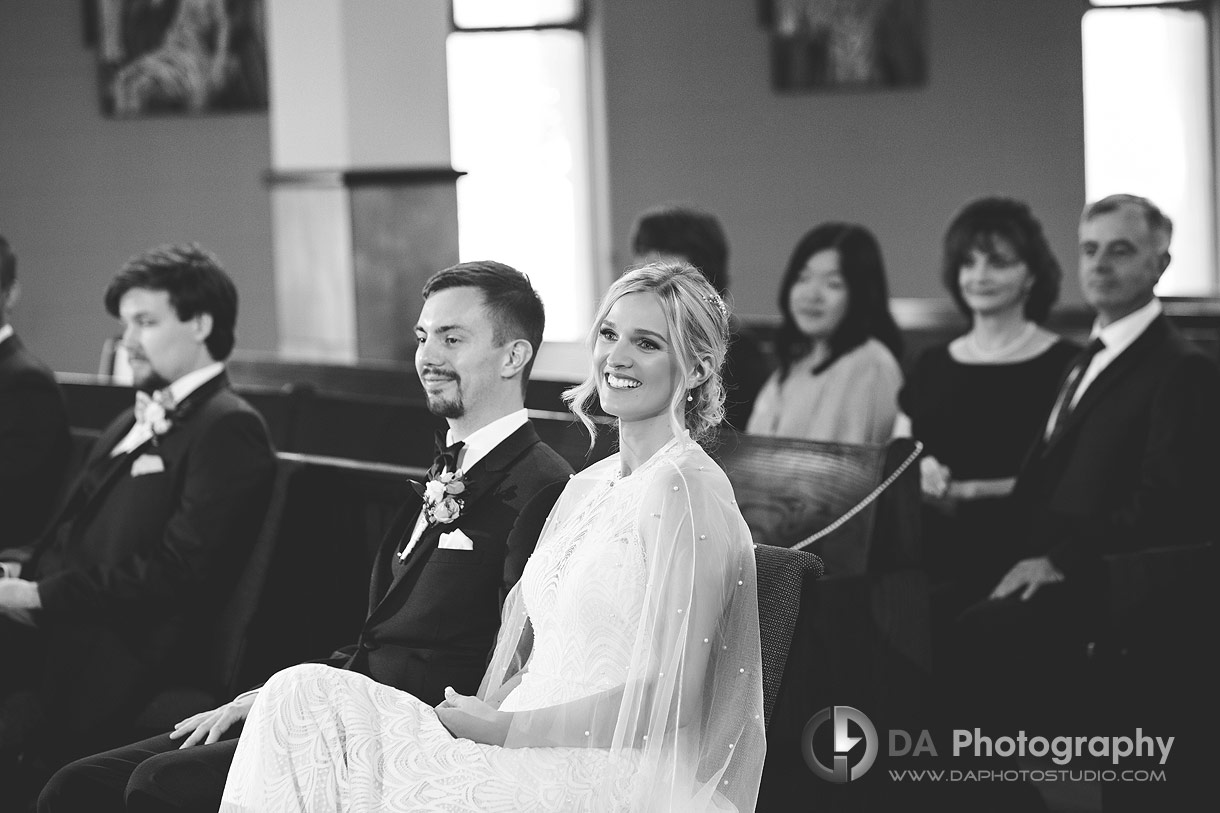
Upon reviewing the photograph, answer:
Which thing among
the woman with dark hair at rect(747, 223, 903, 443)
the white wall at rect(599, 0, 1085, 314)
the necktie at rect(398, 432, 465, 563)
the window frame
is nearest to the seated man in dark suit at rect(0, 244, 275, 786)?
the necktie at rect(398, 432, 465, 563)

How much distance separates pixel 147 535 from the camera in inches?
145

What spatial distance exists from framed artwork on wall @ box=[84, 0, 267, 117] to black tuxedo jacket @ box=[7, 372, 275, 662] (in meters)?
6.52

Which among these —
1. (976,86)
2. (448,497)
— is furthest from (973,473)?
(976,86)

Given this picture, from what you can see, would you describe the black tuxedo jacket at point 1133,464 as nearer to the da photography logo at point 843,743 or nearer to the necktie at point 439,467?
the da photography logo at point 843,743

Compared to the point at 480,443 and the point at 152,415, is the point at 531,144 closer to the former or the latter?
the point at 152,415

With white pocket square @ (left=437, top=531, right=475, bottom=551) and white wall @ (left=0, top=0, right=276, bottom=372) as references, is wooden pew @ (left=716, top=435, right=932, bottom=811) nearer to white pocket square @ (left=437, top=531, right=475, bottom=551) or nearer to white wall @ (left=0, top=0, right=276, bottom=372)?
white pocket square @ (left=437, top=531, right=475, bottom=551)

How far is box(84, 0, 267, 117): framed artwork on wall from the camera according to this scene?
9.70m

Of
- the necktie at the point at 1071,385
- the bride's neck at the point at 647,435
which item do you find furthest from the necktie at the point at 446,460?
the necktie at the point at 1071,385

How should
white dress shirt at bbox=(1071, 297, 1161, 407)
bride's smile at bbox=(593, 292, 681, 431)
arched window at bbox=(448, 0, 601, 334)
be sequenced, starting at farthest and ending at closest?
arched window at bbox=(448, 0, 601, 334) < white dress shirt at bbox=(1071, 297, 1161, 407) < bride's smile at bbox=(593, 292, 681, 431)

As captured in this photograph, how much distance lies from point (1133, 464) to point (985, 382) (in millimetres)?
599

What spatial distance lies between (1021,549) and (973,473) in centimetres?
35

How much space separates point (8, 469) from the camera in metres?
4.46

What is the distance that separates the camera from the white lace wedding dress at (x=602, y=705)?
2.40 m

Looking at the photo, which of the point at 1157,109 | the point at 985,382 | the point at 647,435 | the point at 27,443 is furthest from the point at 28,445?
the point at 1157,109
